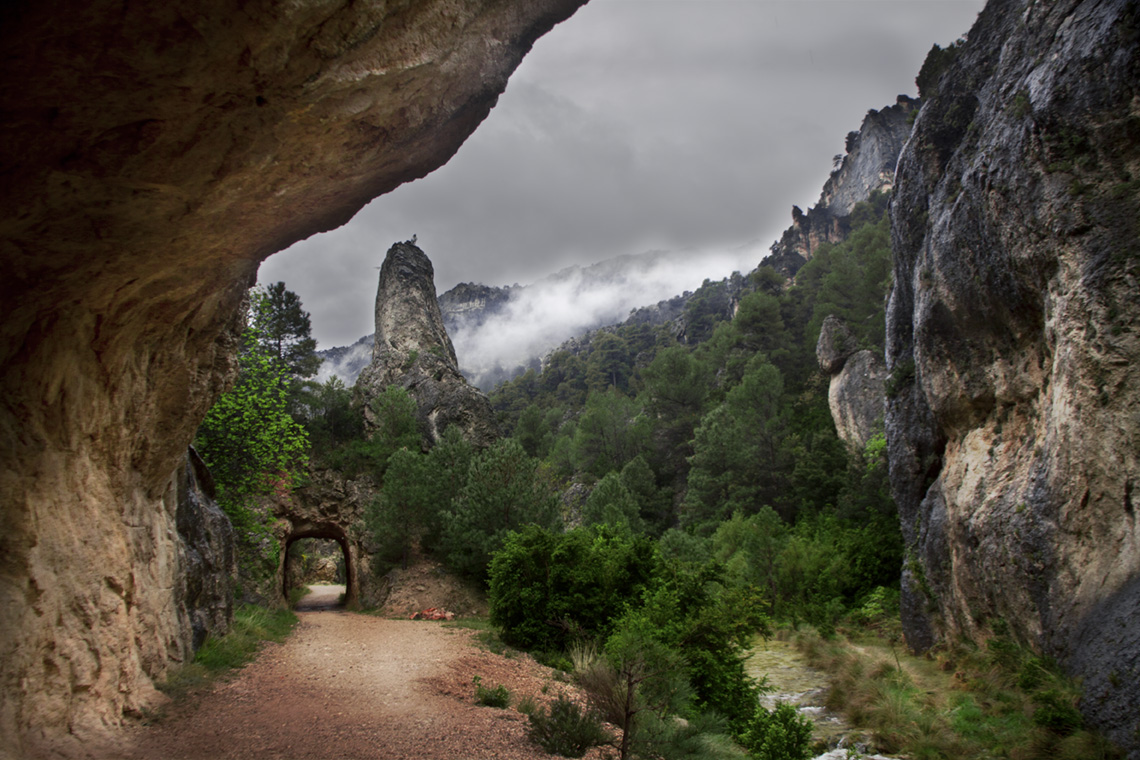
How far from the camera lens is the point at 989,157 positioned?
41.2 feet

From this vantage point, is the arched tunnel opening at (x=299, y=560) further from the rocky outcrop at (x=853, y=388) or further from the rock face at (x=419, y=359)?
the rocky outcrop at (x=853, y=388)

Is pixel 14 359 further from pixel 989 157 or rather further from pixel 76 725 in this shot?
pixel 989 157

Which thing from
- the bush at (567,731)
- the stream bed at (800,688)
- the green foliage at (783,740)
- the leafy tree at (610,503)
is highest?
the leafy tree at (610,503)

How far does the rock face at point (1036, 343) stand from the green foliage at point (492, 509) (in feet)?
39.0

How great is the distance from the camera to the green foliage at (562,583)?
13.2 m

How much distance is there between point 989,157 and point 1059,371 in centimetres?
521

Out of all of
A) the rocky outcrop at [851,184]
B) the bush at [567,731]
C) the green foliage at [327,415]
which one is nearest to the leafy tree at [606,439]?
the green foliage at [327,415]

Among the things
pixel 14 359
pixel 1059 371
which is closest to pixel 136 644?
pixel 14 359

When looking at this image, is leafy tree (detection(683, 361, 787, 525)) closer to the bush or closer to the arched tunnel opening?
the arched tunnel opening

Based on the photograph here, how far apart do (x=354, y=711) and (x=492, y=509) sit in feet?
38.0

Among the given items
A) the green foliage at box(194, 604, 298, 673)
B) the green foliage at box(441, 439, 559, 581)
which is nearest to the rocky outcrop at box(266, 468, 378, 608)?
the green foliage at box(441, 439, 559, 581)

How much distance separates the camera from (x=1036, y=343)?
39.5 ft

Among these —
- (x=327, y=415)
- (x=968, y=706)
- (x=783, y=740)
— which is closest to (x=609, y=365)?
(x=327, y=415)

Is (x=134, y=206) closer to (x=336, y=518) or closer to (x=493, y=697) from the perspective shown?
(x=493, y=697)
